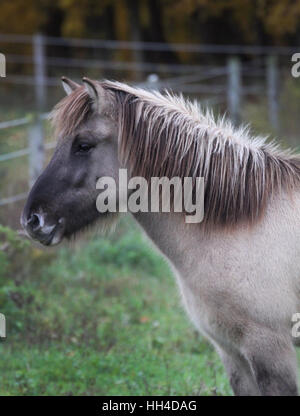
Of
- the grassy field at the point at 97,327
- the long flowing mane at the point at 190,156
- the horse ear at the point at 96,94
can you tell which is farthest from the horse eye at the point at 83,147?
the grassy field at the point at 97,327

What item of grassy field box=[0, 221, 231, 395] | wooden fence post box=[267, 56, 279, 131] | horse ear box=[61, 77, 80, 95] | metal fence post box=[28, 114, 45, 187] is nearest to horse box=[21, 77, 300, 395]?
horse ear box=[61, 77, 80, 95]

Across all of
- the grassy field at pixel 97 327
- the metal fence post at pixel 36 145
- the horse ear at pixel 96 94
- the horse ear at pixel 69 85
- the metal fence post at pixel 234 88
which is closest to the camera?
the horse ear at pixel 96 94

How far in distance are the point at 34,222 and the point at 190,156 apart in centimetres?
99

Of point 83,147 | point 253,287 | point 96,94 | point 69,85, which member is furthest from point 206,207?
point 69,85

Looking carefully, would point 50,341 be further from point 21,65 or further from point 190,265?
point 21,65

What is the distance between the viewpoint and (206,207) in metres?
3.82

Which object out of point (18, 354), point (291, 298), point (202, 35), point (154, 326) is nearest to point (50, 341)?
point (18, 354)

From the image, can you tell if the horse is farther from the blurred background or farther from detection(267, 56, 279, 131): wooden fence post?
detection(267, 56, 279, 131): wooden fence post

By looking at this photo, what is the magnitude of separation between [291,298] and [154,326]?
284 centimetres

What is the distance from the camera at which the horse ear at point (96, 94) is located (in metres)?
3.73

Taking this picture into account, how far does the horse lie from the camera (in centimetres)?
362

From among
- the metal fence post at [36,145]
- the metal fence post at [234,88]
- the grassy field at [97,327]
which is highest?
the metal fence post at [234,88]

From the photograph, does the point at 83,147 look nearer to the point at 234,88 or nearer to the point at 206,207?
the point at 206,207

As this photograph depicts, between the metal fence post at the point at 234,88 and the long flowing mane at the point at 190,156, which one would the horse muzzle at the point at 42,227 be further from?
the metal fence post at the point at 234,88
